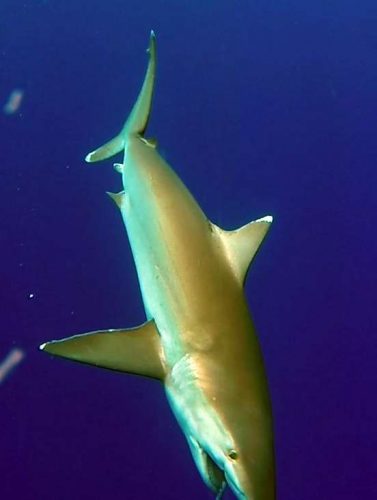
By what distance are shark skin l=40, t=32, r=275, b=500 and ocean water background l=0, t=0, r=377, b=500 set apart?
3108 mm

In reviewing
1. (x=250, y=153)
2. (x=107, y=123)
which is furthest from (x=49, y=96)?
(x=250, y=153)

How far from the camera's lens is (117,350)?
2404mm

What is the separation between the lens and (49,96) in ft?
22.1

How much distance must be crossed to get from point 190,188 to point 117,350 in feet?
14.5

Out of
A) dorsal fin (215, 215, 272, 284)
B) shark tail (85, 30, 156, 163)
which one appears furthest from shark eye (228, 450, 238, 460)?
shark tail (85, 30, 156, 163)

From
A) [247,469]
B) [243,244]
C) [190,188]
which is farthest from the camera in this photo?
[190,188]

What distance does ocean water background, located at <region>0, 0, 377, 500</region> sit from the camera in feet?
18.3

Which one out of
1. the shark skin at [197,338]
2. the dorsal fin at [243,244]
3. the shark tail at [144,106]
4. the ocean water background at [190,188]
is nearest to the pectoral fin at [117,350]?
the shark skin at [197,338]

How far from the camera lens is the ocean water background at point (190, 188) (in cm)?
557

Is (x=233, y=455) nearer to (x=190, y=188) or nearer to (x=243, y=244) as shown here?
(x=243, y=244)

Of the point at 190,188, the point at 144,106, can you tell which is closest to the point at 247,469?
the point at 144,106

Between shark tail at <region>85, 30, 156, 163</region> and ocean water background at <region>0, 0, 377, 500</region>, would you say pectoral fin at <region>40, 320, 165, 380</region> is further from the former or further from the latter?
ocean water background at <region>0, 0, 377, 500</region>

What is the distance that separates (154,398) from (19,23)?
3.83 meters

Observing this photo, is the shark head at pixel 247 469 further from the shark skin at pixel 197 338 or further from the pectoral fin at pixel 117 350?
the pectoral fin at pixel 117 350
